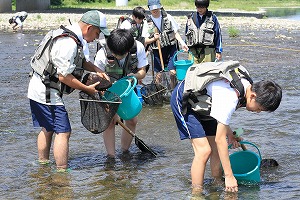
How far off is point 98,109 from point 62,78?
22.5 inches

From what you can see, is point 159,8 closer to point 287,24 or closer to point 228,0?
point 287,24

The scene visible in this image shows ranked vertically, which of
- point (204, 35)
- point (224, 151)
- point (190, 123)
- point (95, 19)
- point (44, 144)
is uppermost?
point (95, 19)

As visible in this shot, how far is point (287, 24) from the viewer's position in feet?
100.0

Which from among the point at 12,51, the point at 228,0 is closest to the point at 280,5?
the point at 228,0

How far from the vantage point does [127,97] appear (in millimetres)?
6250

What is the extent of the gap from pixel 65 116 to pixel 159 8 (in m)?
4.49

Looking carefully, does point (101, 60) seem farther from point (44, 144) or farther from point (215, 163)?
point (215, 163)

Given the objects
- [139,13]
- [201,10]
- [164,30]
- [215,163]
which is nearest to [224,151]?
[215,163]

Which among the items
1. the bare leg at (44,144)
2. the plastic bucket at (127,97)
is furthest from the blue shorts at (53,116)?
the plastic bucket at (127,97)

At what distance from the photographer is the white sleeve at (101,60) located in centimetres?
659

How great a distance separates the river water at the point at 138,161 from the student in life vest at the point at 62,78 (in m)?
0.44

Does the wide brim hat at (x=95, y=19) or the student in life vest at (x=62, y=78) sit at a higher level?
the wide brim hat at (x=95, y=19)

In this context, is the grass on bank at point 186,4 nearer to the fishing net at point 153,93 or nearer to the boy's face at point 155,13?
the boy's face at point 155,13

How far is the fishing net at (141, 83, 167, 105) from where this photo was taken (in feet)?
31.5
